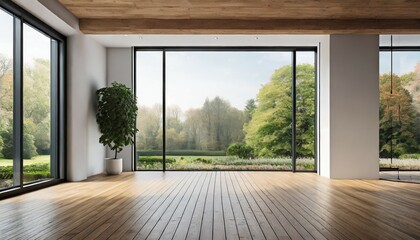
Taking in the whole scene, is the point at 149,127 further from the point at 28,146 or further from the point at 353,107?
the point at 353,107

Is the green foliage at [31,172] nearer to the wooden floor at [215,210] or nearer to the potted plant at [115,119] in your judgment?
the wooden floor at [215,210]

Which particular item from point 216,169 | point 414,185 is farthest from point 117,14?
point 414,185

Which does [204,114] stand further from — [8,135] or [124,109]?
[8,135]

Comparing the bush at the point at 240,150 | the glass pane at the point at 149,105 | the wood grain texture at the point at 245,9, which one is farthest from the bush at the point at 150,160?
the wood grain texture at the point at 245,9

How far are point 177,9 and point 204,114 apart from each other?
326 cm

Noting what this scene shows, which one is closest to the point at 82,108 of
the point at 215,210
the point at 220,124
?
the point at 220,124

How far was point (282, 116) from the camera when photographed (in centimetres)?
970

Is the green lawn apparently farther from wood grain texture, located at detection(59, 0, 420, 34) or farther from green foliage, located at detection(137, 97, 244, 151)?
green foliage, located at detection(137, 97, 244, 151)

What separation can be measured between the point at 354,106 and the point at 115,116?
4881 mm

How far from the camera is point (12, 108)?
595 cm

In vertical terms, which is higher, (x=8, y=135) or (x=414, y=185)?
(x=8, y=135)

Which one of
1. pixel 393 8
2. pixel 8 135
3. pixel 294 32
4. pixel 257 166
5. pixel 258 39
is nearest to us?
pixel 8 135

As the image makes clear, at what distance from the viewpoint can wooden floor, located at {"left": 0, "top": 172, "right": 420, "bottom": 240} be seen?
12.1ft

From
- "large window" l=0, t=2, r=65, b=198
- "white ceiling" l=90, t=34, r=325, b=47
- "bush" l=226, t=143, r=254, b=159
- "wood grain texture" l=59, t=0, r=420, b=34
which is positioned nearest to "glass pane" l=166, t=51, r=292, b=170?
"bush" l=226, t=143, r=254, b=159
